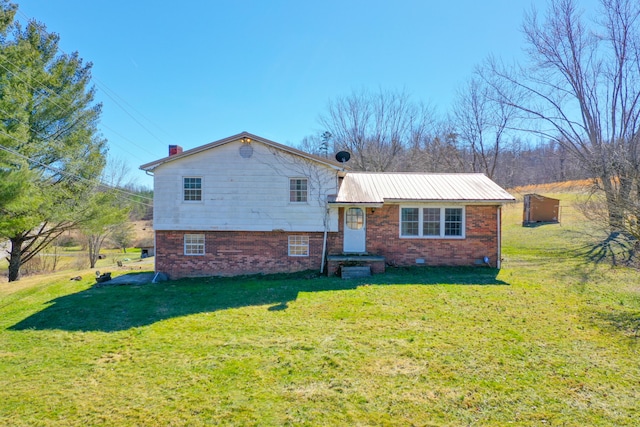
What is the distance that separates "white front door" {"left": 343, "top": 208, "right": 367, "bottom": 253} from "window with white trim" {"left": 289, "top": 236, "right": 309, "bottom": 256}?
4.64 ft

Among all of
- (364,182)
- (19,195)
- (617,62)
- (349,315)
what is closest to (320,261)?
(364,182)

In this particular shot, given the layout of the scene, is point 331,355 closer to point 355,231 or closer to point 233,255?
point 355,231

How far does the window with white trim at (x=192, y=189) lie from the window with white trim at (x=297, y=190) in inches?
130

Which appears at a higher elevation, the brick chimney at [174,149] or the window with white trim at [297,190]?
the brick chimney at [174,149]

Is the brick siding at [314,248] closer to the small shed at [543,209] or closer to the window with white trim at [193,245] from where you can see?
the window with white trim at [193,245]

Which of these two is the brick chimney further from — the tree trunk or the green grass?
the tree trunk

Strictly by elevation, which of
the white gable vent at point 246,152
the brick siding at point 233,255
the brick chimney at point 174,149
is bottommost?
the brick siding at point 233,255

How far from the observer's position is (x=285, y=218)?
40.1 ft

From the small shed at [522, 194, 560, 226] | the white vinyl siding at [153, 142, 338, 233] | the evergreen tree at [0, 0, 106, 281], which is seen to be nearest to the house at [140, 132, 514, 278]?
the white vinyl siding at [153, 142, 338, 233]

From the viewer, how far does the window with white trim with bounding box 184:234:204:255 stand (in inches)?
492

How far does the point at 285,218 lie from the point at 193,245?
141 inches

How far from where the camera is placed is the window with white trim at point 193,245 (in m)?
12.5

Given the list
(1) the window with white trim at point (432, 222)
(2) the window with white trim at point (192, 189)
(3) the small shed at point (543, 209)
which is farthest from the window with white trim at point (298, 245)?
(3) the small shed at point (543, 209)

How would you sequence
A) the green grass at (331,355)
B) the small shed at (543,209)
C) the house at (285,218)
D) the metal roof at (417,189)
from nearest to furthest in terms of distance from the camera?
the green grass at (331,355) → the metal roof at (417,189) → the house at (285,218) → the small shed at (543,209)
